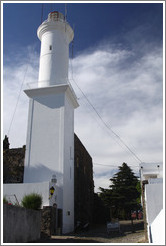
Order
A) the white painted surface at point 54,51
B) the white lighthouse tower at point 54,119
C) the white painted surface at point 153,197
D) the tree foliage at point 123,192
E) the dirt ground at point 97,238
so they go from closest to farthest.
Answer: the white painted surface at point 153,197
the dirt ground at point 97,238
the white lighthouse tower at point 54,119
the white painted surface at point 54,51
the tree foliage at point 123,192

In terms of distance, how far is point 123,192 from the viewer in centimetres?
1825

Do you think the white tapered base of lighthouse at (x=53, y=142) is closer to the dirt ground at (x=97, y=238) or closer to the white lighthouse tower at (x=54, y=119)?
the white lighthouse tower at (x=54, y=119)

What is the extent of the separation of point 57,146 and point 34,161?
163 cm

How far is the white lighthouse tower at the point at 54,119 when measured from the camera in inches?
569

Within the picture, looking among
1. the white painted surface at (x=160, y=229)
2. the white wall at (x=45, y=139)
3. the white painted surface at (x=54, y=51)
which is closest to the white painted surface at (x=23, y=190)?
the white wall at (x=45, y=139)

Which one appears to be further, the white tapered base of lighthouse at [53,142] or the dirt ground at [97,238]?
the white tapered base of lighthouse at [53,142]

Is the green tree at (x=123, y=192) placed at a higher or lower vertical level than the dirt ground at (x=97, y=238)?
higher

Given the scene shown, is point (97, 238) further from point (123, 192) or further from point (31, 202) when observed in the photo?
point (123, 192)

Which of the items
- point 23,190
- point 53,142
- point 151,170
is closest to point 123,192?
point 151,170

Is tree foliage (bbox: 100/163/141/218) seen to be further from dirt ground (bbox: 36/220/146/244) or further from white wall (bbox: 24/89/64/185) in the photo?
white wall (bbox: 24/89/64/185)

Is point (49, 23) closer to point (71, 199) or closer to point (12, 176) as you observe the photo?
point (12, 176)

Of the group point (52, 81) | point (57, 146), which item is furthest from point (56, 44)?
point (57, 146)

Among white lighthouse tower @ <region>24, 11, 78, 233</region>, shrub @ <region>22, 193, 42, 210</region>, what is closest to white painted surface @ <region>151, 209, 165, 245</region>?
shrub @ <region>22, 193, 42, 210</region>

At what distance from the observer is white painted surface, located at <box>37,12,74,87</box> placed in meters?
16.6
